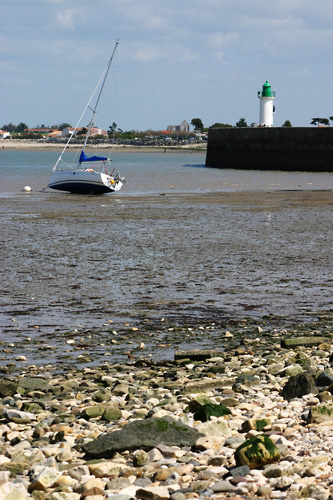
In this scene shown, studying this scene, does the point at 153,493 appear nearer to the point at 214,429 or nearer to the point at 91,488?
the point at 91,488

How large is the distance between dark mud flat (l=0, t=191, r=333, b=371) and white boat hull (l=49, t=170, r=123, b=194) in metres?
10.5

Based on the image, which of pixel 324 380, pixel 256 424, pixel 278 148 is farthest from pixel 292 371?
pixel 278 148

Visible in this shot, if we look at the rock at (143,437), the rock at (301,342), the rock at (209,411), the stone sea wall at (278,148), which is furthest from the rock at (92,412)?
the stone sea wall at (278,148)

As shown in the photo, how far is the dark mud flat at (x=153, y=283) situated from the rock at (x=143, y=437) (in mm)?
2586

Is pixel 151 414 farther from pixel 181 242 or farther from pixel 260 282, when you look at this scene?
pixel 181 242

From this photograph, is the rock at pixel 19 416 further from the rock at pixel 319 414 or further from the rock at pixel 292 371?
the rock at pixel 292 371

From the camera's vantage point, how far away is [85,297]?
11180mm

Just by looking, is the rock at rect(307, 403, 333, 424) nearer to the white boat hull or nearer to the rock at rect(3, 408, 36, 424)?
the rock at rect(3, 408, 36, 424)

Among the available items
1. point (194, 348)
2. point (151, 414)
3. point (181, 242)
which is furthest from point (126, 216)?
point (151, 414)

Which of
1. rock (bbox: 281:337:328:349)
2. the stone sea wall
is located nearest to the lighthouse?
the stone sea wall

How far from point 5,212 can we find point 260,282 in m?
14.1

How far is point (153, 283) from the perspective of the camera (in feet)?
40.2

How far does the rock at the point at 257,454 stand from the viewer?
181 inches

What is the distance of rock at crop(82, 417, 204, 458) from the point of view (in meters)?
4.98
